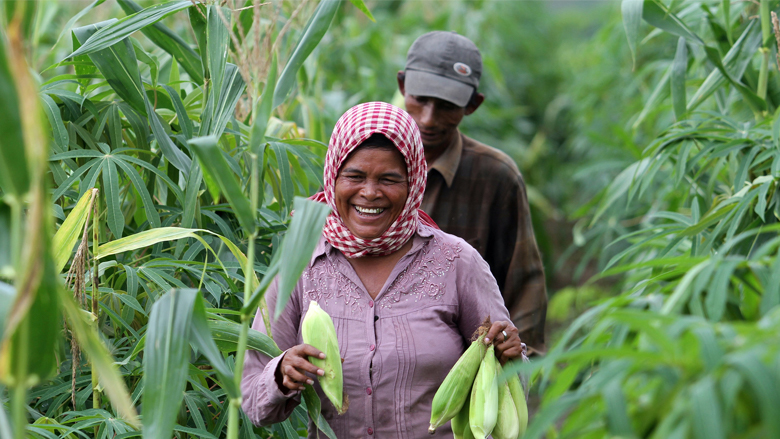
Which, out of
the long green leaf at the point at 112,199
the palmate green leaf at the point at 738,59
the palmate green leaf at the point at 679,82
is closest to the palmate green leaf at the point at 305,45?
the long green leaf at the point at 112,199

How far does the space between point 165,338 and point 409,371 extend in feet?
1.80

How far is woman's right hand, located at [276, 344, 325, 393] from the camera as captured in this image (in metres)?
1.30

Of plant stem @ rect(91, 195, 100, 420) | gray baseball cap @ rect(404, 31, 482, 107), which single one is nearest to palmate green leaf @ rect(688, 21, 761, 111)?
gray baseball cap @ rect(404, 31, 482, 107)

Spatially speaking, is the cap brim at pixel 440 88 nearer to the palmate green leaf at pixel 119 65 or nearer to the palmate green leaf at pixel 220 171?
the palmate green leaf at pixel 119 65

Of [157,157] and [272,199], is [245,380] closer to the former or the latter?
[157,157]

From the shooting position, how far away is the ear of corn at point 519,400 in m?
1.40

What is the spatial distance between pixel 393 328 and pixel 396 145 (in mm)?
367

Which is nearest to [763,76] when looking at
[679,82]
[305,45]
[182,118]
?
[679,82]

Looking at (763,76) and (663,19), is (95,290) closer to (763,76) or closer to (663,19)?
(663,19)

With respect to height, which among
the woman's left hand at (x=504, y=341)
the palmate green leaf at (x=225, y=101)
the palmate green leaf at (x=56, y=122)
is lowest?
the woman's left hand at (x=504, y=341)

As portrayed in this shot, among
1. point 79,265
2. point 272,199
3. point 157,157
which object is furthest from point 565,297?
point 79,265

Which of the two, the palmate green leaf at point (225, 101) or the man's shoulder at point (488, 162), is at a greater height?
the palmate green leaf at point (225, 101)

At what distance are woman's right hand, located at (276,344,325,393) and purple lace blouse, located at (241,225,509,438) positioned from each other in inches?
2.7

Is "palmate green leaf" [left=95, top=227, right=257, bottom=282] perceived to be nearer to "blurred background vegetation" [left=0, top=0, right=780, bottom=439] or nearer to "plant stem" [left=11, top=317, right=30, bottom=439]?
"blurred background vegetation" [left=0, top=0, right=780, bottom=439]
